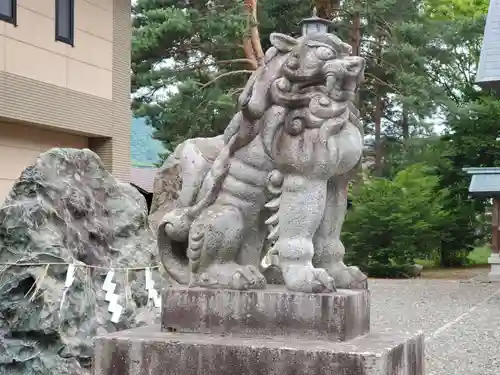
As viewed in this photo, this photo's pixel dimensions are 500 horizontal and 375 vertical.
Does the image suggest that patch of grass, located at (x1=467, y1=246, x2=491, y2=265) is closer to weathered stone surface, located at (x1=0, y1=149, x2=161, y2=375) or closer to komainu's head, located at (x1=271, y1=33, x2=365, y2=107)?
weathered stone surface, located at (x1=0, y1=149, x2=161, y2=375)

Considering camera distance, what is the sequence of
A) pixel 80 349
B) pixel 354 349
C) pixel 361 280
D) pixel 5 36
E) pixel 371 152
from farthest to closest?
1. pixel 371 152
2. pixel 5 36
3. pixel 80 349
4. pixel 361 280
5. pixel 354 349

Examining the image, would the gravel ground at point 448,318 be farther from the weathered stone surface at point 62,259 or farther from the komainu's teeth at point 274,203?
the komainu's teeth at point 274,203

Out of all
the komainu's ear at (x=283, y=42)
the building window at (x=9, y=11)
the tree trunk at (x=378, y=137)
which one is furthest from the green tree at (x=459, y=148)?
the komainu's ear at (x=283, y=42)

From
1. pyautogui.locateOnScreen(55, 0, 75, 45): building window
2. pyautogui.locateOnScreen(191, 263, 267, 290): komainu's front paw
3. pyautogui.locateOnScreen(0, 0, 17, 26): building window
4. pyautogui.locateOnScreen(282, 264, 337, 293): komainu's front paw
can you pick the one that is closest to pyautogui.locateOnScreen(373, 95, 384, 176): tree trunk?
pyautogui.locateOnScreen(55, 0, 75, 45): building window

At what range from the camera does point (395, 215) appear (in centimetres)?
1959

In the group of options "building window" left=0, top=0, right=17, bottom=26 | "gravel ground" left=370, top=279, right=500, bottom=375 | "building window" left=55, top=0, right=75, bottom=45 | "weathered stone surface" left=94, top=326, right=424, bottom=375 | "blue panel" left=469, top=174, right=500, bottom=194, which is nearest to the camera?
"weathered stone surface" left=94, top=326, right=424, bottom=375

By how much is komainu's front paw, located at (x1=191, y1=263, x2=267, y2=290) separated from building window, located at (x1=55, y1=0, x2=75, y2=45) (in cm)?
963

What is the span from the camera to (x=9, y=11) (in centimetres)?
1109

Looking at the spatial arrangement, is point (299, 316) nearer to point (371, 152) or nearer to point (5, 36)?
point (5, 36)

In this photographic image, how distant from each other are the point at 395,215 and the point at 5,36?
11.3m

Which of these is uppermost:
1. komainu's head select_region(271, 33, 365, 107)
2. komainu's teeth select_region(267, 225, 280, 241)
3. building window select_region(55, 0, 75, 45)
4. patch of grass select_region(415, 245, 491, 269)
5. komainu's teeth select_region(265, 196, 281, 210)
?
building window select_region(55, 0, 75, 45)

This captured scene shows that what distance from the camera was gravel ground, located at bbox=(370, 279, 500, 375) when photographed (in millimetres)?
8555

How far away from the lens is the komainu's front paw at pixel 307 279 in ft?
10.9

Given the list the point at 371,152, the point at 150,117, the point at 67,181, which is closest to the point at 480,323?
the point at 67,181
